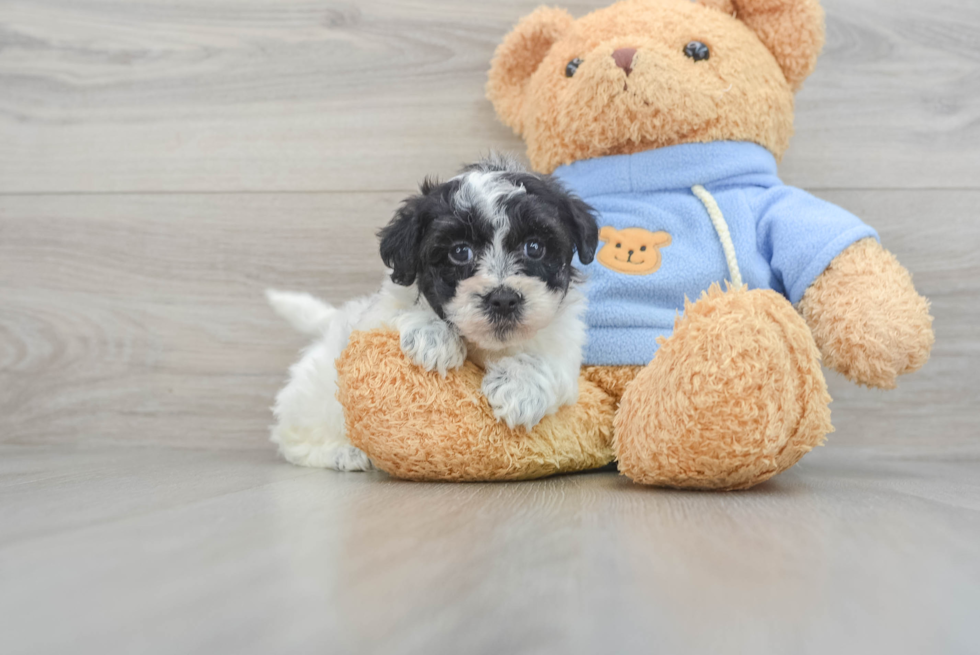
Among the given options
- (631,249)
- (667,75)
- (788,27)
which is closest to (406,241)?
(631,249)

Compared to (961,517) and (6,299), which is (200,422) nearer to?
(6,299)

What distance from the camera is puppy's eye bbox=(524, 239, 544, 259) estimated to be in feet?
3.45

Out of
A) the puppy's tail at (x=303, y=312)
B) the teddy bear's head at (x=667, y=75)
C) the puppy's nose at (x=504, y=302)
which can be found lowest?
the puppy's tail at (x=303, y=312)

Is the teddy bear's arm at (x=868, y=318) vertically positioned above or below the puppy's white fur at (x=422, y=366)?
above

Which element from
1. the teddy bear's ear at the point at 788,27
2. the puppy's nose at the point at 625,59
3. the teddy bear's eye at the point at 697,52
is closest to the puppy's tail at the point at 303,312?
the puppy's nose at the point at 625,59

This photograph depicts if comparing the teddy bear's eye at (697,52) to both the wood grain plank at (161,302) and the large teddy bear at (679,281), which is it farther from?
the wood grain plank at (161,302)

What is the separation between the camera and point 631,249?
1.27 meters

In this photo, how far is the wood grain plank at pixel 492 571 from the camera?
1.60 feet

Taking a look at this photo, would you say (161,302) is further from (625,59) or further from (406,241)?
(625,59)

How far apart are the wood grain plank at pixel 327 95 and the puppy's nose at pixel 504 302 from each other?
748 mm

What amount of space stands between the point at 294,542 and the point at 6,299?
4.64 ft

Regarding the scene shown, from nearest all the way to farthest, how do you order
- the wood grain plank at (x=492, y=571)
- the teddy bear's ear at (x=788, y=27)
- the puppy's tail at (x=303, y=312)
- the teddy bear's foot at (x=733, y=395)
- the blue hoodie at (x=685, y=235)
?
the wood grain plank at (x=492, y=571), the teddy bear's foot at (x=733, y=395), the blue hoodie at (x=685, y=235), the teddy bear's ear at (x=788, y=27), the puppy's tail at (x=303, y=312)

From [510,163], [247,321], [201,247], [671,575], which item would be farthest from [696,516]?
[201,247]

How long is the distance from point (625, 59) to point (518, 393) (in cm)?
64
